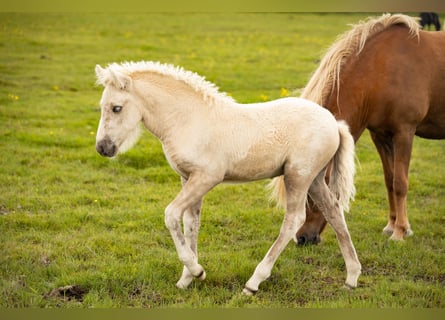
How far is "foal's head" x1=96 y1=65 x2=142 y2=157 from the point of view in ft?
16.1

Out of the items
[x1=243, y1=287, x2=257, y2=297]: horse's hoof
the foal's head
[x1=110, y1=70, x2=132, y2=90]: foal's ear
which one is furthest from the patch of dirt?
[x1=110, y1=70, x2=132, y2=90]: foal's ear

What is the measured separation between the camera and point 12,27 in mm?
19625

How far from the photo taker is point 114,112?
16.2 feet

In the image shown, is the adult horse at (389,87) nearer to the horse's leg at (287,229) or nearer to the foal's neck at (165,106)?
the horse's leg at (287,229)

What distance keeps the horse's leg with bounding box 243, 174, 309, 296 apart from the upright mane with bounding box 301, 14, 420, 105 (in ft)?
5.51

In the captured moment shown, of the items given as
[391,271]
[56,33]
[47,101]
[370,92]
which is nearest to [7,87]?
[47,101]

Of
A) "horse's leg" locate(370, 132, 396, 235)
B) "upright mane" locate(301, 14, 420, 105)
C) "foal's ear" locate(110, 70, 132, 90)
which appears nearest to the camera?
"foal's ear" locate(110, 70, 132, 90)

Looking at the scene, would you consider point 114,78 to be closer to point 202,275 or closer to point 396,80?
point 202,275

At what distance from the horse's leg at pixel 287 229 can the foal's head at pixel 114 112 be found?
5.14 ft

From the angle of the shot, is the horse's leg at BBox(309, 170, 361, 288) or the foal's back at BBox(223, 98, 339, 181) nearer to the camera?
the foal's back at BBox(223, 98, 339, 181)

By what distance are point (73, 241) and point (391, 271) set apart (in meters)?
3.58

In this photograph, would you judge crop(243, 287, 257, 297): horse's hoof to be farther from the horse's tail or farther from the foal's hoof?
the foal's hoof

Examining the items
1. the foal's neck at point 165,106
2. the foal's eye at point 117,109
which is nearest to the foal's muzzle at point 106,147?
the foal's eye at point 117,109

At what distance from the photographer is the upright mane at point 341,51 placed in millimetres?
6664
